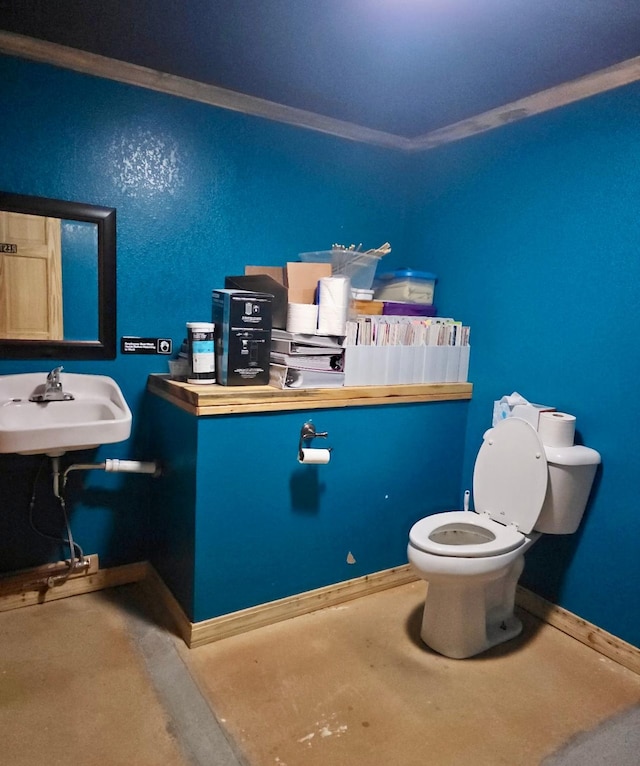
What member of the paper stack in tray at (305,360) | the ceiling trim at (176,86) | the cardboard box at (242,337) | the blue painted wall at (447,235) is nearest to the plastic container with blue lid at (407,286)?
the blue painted wall at (447,235)

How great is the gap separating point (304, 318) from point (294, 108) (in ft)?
3.34

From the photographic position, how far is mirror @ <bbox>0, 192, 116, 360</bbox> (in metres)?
1.91

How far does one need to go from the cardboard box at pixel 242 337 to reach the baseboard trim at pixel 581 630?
1.47 metres

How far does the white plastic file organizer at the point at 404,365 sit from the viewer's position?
7.12 feet

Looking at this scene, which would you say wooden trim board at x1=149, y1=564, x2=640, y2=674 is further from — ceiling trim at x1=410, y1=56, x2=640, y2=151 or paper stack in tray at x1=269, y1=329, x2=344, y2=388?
ceiling trim at x1=410, y1=56, x2=640, y2=151

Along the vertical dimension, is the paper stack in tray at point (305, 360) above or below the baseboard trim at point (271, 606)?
above

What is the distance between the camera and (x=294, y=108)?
235 centimetres

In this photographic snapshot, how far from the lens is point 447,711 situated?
5.38 feet

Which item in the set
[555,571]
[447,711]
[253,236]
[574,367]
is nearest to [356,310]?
[253,236]

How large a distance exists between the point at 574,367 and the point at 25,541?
90.7 inches

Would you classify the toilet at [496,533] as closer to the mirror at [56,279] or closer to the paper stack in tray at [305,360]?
the paper stack in tray at [305,360]

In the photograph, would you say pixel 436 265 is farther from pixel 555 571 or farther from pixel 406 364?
pixel 555 571

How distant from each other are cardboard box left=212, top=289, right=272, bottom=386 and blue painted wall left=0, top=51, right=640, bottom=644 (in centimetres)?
37

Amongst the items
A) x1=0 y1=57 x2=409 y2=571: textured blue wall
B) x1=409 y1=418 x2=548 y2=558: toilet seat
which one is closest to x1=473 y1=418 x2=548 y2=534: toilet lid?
x1=409 y1=418 x2=548 y2=558: toilet seat
